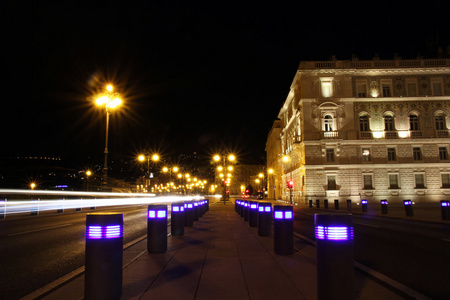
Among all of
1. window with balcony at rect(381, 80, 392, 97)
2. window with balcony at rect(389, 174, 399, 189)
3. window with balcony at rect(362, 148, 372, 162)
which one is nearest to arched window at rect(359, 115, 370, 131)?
window with balcony at rect(362, 148, 372, 162)

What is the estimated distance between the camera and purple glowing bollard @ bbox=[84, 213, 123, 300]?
474cm

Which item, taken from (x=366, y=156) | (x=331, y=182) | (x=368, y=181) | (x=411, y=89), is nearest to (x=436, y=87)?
(x=411, y=89)

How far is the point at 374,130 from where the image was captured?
50.5m

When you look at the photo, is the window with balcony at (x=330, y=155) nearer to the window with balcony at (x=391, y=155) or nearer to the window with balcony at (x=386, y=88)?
the window with balcony at (x=391, y=155)

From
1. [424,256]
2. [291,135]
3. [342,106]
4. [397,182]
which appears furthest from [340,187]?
[424,256]

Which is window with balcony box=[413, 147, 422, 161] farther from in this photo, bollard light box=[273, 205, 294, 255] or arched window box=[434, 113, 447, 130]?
bollard light box=[273, 205, 294, 255]

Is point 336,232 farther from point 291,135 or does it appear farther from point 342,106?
point 291,135

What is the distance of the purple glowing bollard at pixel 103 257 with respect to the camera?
4738 millimetres

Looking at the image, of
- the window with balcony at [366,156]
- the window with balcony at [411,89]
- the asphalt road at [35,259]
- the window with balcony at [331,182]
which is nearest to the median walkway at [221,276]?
the asphalt road at [35,259]

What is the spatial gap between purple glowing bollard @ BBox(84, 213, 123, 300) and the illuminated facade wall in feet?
151

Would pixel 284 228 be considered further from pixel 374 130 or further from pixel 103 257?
pixel 374 130

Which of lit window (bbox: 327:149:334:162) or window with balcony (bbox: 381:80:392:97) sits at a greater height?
window with balcony (bbox: 381:80:392:97)

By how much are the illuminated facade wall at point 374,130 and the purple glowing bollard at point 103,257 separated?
4598 cm

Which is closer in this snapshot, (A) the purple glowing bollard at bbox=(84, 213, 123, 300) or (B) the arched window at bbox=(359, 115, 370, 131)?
(A) the purple glowing bollard at bbox=(84, 213, 123, 300)
